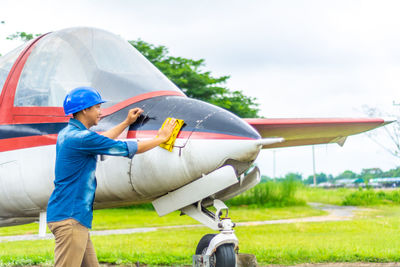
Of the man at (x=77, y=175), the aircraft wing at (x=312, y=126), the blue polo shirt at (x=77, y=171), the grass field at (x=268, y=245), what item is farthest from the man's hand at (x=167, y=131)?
the grass field at (x=268, y=245)

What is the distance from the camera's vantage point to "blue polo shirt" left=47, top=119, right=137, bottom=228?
315cm

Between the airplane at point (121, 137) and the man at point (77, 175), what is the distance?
0.47 meters

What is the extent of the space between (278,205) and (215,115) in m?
19.8

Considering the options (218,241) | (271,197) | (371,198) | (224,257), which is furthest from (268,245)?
(371,198)

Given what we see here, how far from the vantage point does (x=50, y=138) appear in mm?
4344

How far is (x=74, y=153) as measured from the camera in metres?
3.20

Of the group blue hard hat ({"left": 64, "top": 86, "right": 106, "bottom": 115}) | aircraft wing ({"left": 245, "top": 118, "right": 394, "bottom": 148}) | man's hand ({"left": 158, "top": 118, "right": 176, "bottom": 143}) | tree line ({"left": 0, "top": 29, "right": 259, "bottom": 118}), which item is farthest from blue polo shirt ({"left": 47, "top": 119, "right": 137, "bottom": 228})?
tree line ({"left": 0, "top": 29, "right": 259, "bottom": 118})

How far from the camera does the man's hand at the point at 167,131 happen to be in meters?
3.49

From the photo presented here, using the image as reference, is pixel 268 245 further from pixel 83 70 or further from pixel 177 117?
pixel 177 117

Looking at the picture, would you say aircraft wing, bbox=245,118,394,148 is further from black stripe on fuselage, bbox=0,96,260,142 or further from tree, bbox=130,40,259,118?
tree, bbox=130,40,259,118

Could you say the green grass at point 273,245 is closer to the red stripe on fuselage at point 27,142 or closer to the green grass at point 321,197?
the red stripe on fuselage at point 27,142

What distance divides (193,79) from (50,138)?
67.5 feet

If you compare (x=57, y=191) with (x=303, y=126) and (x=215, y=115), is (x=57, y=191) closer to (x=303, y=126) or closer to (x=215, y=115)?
(x=215, y=115)

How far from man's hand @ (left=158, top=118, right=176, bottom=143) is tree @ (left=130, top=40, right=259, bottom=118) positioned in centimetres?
1985
